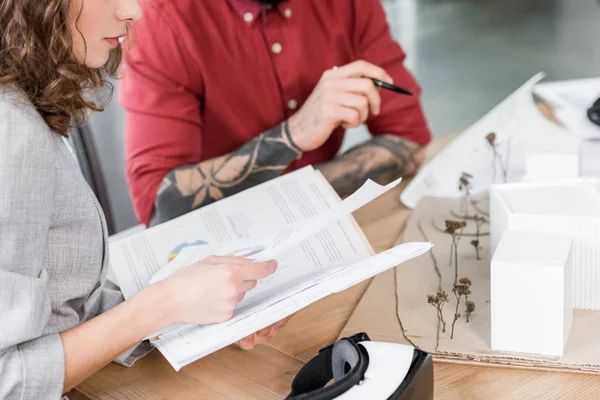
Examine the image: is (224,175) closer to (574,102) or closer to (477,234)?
(477,234)

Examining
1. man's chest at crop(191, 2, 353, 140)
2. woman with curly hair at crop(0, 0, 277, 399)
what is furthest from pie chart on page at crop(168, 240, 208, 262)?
man's chest at crop(191, 2, 353, 140)

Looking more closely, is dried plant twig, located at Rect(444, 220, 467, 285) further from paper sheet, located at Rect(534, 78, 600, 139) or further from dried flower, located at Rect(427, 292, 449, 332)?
paper sheet, located at Rect(534, 78, 600, 139)

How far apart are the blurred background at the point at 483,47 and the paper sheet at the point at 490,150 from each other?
2683mm

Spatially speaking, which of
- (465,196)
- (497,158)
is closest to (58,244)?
(465,196)

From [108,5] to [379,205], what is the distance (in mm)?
686

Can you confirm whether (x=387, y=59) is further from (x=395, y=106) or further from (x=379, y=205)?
(x=379, y=205)

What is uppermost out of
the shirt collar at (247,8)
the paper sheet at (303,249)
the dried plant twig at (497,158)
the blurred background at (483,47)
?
the shirt collar at (247,8)

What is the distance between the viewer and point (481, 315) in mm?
974

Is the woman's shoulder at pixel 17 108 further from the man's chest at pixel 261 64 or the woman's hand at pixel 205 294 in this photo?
the man's chest at pixel 261 64

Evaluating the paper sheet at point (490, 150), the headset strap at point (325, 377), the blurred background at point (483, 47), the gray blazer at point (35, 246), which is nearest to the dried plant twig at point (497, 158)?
the paper sheet at point (490, 150)

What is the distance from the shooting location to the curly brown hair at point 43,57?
0.83 metres

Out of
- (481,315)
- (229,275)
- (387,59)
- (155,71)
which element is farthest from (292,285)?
(387,59)

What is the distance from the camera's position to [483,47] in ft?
19.0

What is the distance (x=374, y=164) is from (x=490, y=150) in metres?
0.25
